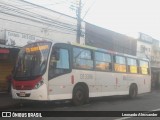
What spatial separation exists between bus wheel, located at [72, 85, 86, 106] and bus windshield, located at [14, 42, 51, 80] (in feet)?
8.06

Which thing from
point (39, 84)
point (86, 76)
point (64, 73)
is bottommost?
point (39, 84)

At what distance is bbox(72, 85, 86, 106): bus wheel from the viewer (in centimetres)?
1680

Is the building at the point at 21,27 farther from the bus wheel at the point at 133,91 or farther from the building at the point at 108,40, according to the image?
the bus wheel at the point at 133,91

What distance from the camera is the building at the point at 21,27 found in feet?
70.5

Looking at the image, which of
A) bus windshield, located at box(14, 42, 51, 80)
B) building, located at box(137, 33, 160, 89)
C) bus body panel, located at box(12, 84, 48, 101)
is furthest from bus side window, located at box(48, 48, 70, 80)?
building, located at box(137, 33, 160, 89)

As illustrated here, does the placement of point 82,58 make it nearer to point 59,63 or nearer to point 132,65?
point 59,63

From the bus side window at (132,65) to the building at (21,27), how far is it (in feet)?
20.2

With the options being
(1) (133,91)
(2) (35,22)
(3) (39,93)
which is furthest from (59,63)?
(2) (35,22)

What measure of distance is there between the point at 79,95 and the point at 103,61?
3.21 meters

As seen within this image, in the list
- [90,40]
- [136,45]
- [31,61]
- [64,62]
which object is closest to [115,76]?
[64,62]

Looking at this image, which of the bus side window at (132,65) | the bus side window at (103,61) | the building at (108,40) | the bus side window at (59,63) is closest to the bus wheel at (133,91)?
the bus side window at (132,65)

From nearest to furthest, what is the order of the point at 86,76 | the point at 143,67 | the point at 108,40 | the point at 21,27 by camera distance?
the point at 86,76, the point at 21,27, the point at 143,67, the point at 108,40

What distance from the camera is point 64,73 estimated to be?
16.1 m

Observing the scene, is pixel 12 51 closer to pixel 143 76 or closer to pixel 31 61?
pixel 31 61
